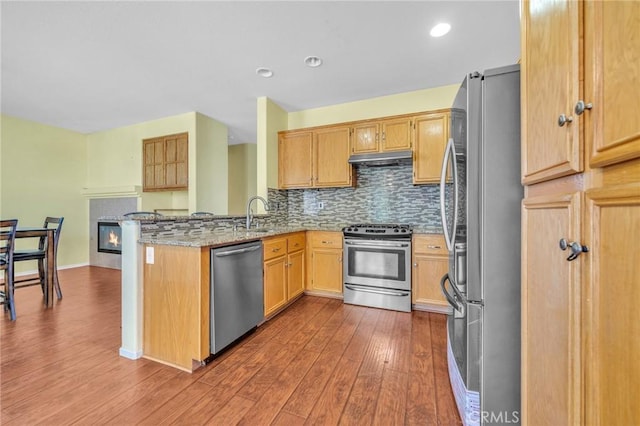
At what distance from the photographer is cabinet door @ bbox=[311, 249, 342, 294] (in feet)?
10.3

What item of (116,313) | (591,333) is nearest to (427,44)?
(591,333)

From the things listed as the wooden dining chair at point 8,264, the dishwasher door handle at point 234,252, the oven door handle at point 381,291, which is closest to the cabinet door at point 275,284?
the dishwasher door handle at point 234,252

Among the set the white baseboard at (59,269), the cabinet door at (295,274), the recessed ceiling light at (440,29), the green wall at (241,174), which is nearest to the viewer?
the recessed ceiling light at (440,29)

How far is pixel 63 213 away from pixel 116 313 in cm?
347

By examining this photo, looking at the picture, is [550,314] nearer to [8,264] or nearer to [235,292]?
[235,292]

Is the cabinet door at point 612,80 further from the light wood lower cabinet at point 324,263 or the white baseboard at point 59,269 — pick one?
A: the white baseboard at point 59,269

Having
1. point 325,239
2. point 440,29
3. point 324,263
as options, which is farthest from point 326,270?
point 440,29

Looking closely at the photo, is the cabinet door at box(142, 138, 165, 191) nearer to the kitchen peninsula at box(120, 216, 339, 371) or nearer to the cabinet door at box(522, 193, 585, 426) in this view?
the kitchen peninsula at box(120, 216, 339, 371)

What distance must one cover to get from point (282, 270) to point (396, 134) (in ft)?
6.90

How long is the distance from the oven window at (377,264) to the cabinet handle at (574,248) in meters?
2.15

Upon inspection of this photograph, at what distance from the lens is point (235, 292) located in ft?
6.65

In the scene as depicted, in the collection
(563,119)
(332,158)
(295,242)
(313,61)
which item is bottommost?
(295,242)

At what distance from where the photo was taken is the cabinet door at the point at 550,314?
2.17ft

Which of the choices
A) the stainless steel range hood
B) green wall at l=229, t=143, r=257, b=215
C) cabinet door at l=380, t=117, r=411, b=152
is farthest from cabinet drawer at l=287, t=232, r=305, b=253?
green wall at l=229, t=143, r=257, b=215
